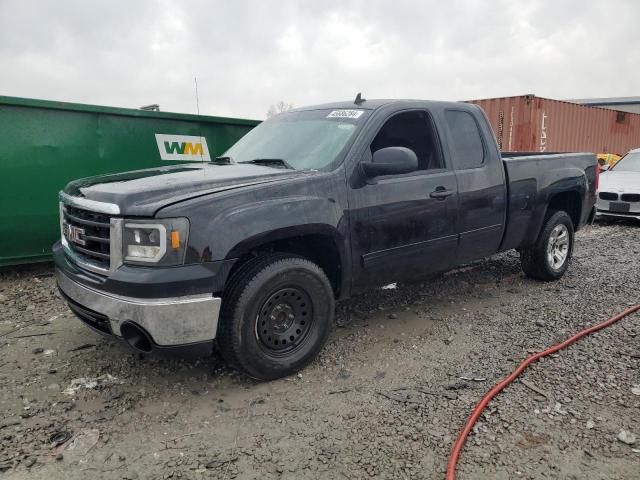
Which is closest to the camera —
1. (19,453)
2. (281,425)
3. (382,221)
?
(19,453)

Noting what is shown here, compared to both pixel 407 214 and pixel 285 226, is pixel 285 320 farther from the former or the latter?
pixel 407 214

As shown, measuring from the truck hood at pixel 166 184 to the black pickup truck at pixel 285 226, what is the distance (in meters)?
0.01

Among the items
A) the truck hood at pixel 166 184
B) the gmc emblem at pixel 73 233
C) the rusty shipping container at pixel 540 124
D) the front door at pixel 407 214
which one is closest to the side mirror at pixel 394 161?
the front door at pixel 407 214

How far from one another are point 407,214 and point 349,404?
4.83 feet

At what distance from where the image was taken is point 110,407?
2.92 metres

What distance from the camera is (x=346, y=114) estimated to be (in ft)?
12.6

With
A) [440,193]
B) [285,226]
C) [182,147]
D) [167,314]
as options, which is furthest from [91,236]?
[182,147]

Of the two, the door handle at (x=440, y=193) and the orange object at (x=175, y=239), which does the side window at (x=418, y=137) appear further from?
the orange object at (x=175, y=239)

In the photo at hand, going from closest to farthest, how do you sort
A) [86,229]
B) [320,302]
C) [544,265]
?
[86,229]
[320,302]
[544,265]

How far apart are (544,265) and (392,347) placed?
242 cm

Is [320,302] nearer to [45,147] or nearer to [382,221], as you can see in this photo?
[382,221]

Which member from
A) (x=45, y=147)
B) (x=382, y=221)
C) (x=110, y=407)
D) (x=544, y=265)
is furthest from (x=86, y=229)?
(x=544, y=265)

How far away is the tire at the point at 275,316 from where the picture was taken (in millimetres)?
2936

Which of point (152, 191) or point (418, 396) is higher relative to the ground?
point (152, 191)
